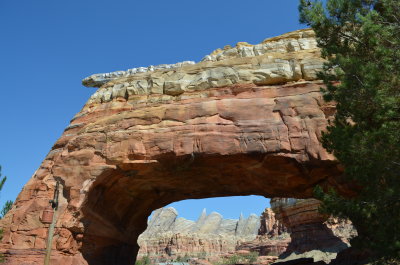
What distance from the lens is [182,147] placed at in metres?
11.2

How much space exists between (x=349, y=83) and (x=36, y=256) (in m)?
9.82

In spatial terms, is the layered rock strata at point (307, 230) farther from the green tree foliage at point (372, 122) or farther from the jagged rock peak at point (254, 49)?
the green tree foliage at point (372, 122)

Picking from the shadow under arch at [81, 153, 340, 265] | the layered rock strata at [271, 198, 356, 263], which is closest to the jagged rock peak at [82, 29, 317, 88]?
the shadow under arch at [81, 153, 340, 265]

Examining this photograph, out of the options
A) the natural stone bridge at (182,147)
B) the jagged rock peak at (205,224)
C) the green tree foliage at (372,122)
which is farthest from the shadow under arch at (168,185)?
the jagged rock peak at (205,224)

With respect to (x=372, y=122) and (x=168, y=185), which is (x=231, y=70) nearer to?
(x=168, y=185)

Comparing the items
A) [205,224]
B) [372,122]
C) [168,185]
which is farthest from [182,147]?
[205,224]

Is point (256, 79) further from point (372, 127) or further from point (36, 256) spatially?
point (36, 256)

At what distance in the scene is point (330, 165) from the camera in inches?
413

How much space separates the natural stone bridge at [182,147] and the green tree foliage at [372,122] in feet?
9.67

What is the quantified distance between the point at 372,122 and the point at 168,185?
7621 mm

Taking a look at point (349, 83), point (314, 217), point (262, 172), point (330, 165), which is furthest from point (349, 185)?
point (314, 217)

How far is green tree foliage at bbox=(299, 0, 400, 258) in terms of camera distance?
6.64m

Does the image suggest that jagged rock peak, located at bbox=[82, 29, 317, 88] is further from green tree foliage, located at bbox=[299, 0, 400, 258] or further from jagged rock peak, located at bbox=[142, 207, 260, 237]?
jagged rock peak, located at bbox=[142, 207, 260, 237]

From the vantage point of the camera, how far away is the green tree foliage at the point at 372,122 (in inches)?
262
